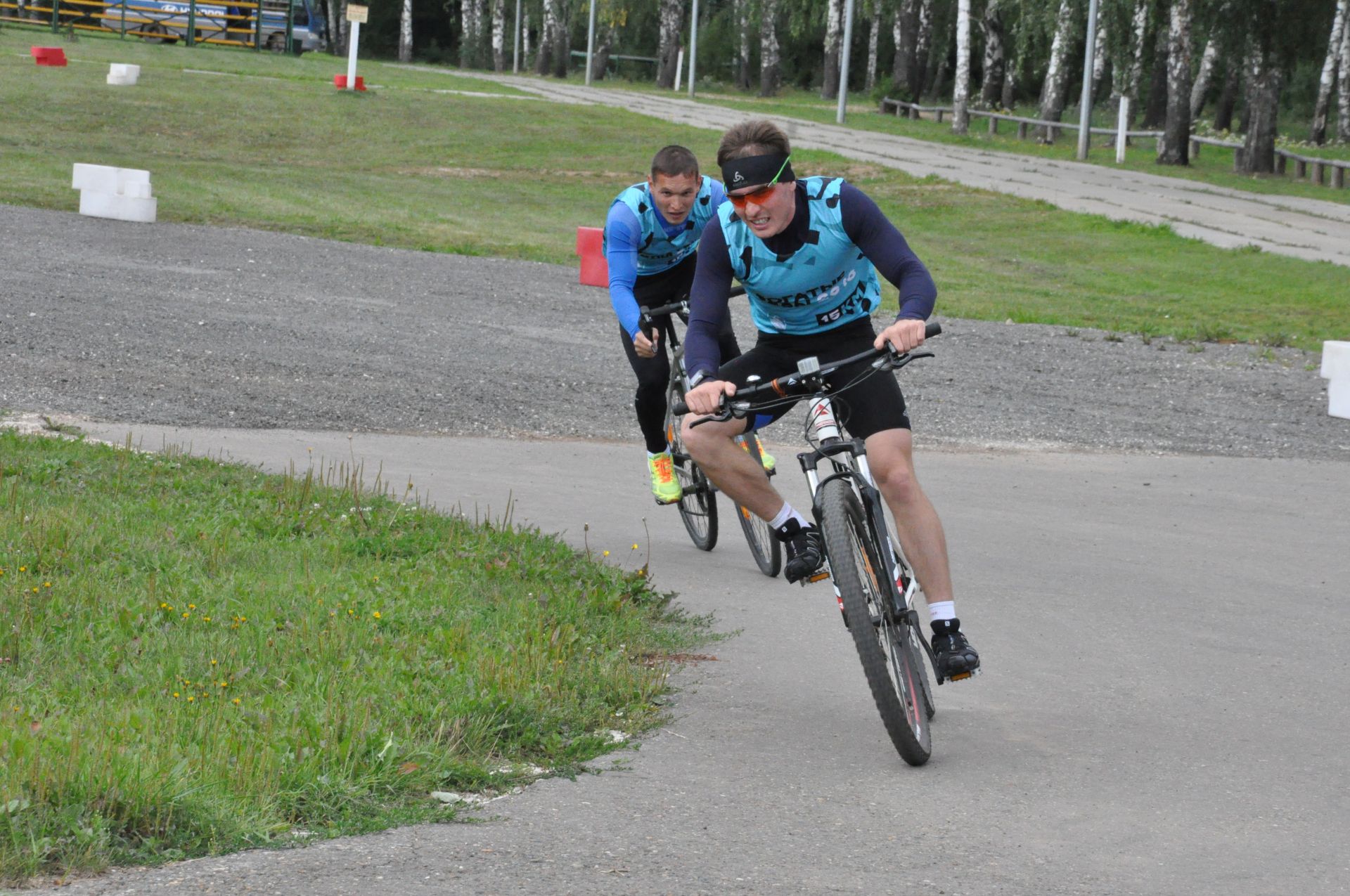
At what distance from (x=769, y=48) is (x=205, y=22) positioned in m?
21.8

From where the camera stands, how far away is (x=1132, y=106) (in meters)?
57.6

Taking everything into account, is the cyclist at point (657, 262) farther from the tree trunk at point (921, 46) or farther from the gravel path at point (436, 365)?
the tree trunk at point (921, 46)

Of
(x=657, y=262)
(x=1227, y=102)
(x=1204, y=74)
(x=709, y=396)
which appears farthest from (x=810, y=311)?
(x=1227, y=102)

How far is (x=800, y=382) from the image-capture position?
5.39 meters

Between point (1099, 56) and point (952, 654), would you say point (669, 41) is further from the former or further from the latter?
point (952, 654)

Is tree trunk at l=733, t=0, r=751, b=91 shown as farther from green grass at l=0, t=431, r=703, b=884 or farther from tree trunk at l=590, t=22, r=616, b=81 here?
green grass at l=0, t=431, r=703, b=884

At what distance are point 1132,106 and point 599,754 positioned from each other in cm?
5645

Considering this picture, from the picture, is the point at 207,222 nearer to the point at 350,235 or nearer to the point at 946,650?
the point at 350,235

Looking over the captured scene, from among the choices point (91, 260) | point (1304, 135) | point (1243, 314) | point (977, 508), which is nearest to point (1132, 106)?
point (1304, 135)

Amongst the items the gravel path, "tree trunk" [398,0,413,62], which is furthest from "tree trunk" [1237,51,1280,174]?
"tree trunk" [398,0,413,62]

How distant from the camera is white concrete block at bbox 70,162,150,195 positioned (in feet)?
68.0

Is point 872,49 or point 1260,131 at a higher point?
point 872,49

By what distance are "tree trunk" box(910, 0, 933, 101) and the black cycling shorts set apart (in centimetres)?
5311

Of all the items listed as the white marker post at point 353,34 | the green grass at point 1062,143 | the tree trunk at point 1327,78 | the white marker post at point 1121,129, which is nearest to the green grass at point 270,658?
the green grass at point 1062,143
